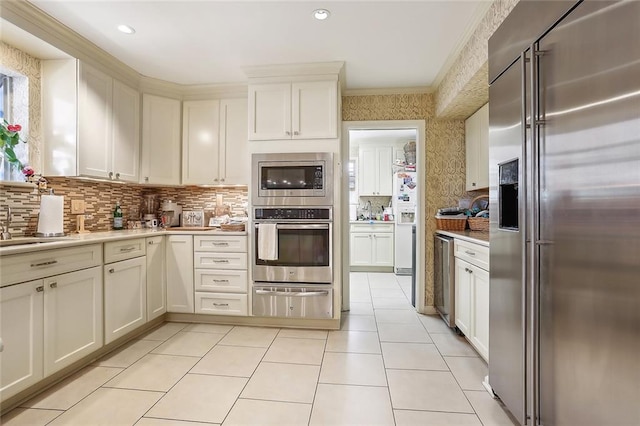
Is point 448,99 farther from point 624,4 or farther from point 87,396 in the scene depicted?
point 87,396

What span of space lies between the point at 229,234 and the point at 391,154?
3.93 m

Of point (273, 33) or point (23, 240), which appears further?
point (273, 33)

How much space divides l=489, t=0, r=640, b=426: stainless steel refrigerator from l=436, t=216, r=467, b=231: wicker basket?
4.68ft

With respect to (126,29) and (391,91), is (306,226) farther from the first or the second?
(126,29)

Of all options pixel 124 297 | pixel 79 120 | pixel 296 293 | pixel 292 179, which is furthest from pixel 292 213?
pixel 79 120

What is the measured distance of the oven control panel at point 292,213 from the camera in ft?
9.30

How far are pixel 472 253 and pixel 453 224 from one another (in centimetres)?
81

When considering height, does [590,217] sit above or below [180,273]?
above

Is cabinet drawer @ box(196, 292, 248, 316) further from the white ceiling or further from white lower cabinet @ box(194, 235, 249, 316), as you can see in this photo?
the white ceiling

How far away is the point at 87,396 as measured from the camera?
181 cm

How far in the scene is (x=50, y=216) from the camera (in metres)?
2.34

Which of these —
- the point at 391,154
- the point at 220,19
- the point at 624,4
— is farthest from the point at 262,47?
the point at 391,154

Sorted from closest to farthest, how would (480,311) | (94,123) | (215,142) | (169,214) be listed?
(480,311) < (94,123) < (215,142) < (169,214)

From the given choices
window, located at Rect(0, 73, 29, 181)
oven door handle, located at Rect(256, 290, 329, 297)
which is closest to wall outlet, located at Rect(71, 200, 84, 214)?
window, located at Rect(0, 73, 29, 181)
